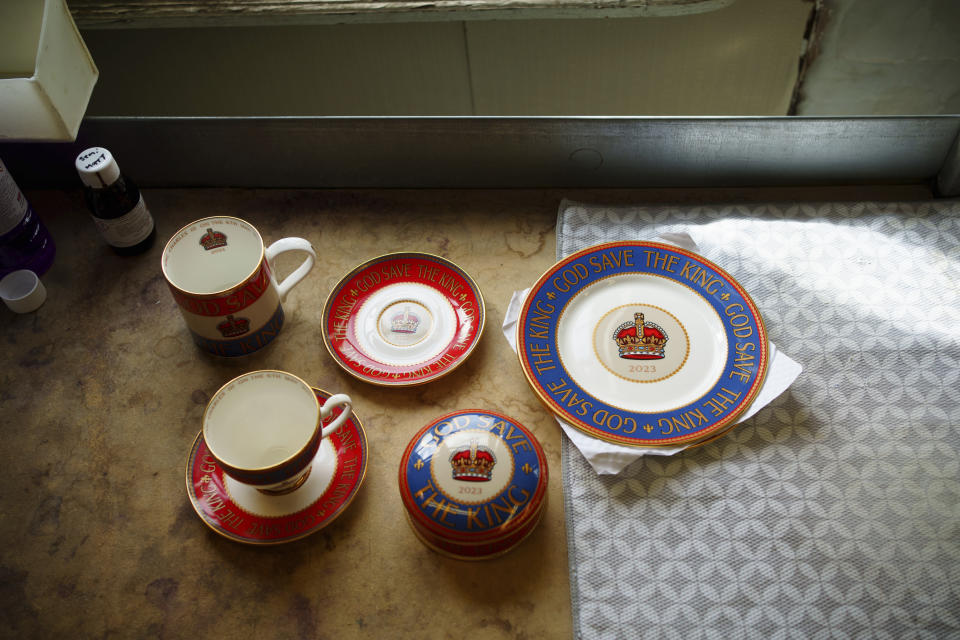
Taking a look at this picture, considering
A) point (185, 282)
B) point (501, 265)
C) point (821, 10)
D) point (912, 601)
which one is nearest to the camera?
point (912, 601)

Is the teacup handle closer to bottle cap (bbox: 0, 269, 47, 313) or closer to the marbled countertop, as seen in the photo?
the marbled countertop

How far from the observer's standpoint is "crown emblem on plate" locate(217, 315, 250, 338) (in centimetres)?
72

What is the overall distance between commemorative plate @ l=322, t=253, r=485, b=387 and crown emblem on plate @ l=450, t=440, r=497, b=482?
0.13 m

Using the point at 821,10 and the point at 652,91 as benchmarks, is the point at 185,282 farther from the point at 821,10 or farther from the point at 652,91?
the point at 821,10

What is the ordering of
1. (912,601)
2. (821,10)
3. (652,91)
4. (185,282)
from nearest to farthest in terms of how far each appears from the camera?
(912,601)
(185,282)
(821,10)
(652,91)

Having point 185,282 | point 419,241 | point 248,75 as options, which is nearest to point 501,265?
point 419,241

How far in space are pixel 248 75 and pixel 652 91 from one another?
0.62 metres

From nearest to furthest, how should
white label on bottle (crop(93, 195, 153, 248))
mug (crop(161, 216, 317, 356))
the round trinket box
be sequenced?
the round trinket box < mug (crop(161, 216, 317, 356)) < white label on bottle (crop(93, 195, 153, 248))

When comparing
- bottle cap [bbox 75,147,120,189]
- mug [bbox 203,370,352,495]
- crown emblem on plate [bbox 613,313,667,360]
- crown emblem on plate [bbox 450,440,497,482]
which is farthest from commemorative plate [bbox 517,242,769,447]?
bottle cap [bbox 75,147,120,189]

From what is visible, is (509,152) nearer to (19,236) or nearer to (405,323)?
(405,323)

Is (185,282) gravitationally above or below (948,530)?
above

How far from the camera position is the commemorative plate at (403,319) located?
0.74 m

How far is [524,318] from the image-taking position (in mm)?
744

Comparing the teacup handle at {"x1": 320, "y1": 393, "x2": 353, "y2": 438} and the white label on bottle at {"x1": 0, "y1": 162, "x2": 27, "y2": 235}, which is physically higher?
the white label on bottle at {"x1": 0, "y1": 162, "x2": 27, "y2": 235}
